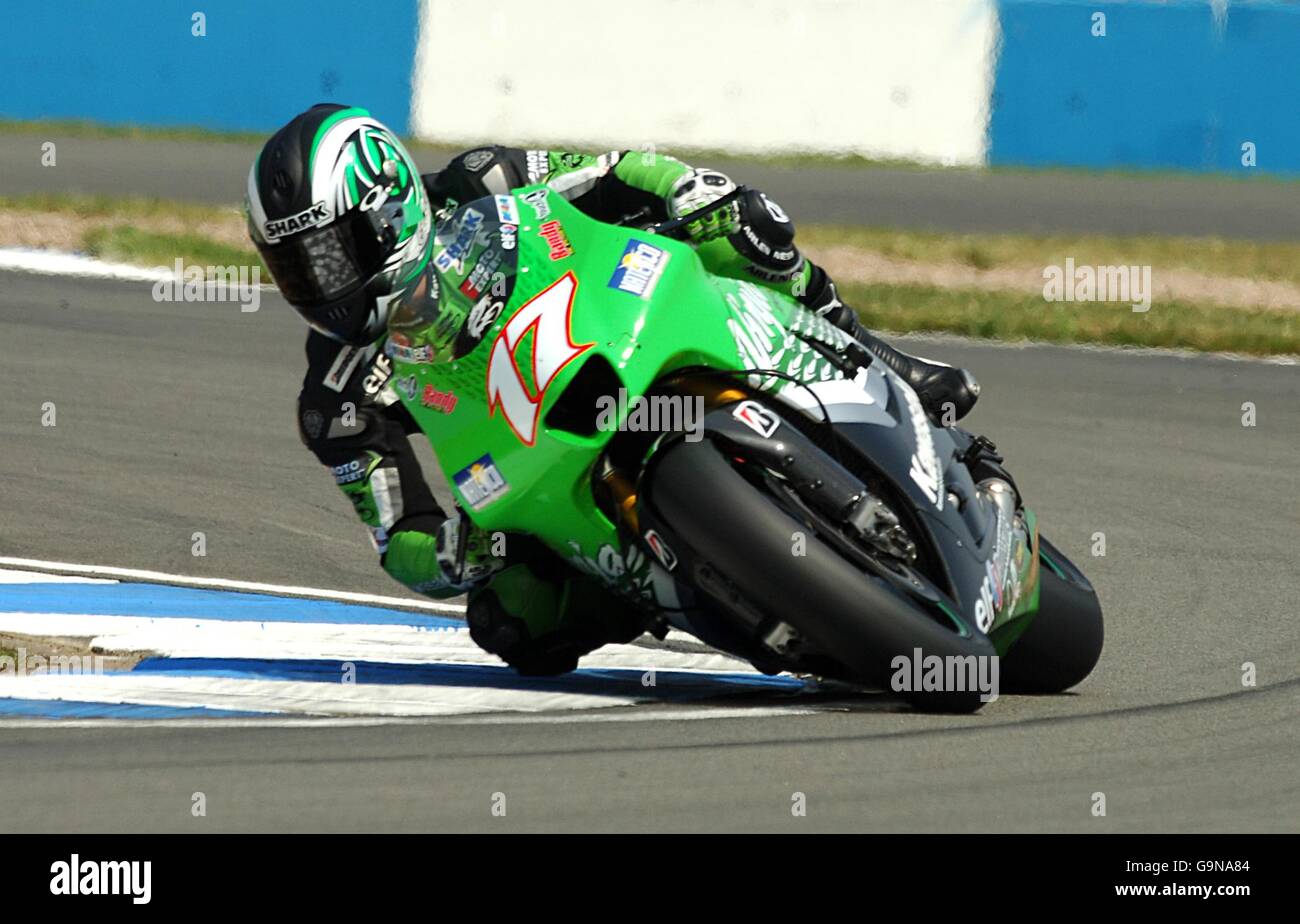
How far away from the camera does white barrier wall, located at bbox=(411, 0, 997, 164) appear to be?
754 inches

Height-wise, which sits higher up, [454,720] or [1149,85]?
[1149,85]

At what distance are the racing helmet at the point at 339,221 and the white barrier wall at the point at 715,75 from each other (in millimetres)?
14935

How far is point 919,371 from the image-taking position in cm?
525

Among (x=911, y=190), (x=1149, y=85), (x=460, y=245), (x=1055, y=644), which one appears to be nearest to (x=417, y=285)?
(x=460, y=245)

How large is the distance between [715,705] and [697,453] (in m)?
0.96

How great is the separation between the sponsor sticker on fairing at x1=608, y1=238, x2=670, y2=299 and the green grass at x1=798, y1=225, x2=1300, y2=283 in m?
10.6

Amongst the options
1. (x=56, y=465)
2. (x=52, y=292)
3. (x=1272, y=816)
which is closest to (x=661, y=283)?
(x=1272, y=816)

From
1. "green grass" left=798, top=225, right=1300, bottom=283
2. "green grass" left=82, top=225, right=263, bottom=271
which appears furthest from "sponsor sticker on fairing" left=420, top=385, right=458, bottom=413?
"green grass" left=798, top=225, right=1300, bottom=283

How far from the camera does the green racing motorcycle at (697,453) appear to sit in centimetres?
420

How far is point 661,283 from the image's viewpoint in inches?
175

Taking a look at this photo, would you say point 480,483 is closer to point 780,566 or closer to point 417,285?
point 417,285

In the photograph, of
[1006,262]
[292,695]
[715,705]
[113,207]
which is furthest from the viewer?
[113,207]
